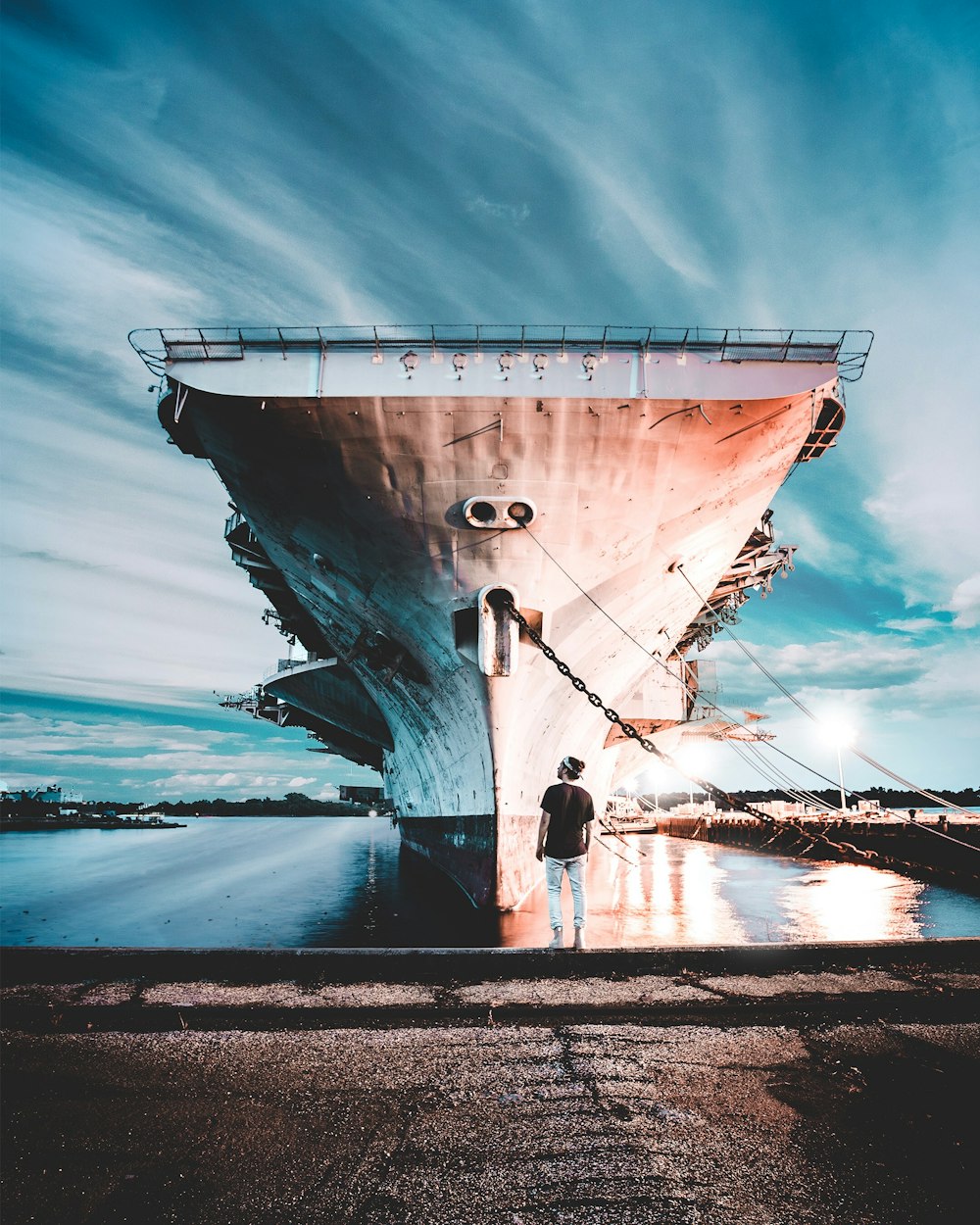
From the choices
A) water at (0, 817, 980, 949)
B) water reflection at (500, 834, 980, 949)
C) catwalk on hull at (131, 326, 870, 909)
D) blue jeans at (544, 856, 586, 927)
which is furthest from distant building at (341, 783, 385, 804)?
blue jeans at (544, 856, 586, 927)

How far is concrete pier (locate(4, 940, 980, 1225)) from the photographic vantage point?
180 centimetres

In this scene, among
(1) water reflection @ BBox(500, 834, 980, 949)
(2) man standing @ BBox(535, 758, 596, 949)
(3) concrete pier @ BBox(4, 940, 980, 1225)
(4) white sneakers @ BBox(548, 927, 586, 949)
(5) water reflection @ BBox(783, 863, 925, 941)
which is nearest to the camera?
(3) concrete pier @ BBox(4, 940, 980, 1225)

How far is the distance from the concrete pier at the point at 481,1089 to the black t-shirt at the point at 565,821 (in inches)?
38.4

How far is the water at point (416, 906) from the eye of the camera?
10406mm

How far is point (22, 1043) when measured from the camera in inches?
114

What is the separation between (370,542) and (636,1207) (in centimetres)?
843

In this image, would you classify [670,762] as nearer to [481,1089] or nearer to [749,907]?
[481,1089]

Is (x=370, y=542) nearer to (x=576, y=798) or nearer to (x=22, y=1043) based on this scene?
(x=576, y=798)

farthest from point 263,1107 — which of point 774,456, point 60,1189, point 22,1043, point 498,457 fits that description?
point 774,456

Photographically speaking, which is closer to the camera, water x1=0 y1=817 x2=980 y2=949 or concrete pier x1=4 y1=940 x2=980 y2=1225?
concrete pier x1=4 y1=940 x2=980 y2=1225

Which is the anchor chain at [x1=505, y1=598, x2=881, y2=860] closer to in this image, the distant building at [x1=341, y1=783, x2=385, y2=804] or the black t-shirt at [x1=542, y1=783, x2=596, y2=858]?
the black t-shirt at [x1=542, y1=783, x2=596, y2=858]

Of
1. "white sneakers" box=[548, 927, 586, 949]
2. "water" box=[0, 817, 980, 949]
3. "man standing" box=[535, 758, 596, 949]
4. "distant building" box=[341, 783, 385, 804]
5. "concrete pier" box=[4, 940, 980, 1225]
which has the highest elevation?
"man standing" box=[535, 758, 596, 949]

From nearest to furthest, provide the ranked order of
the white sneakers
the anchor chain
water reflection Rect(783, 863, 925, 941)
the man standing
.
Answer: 1. the white sneakers
2. the man standing
3. the anchor chain
4. water reflection Rect(783, 863, 925, 941)

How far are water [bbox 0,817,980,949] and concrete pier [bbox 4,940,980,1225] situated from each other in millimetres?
1592
